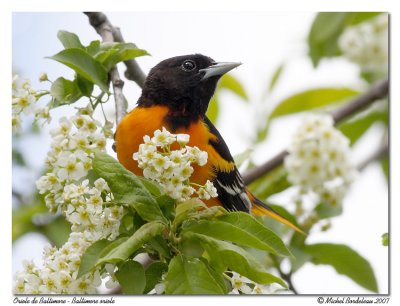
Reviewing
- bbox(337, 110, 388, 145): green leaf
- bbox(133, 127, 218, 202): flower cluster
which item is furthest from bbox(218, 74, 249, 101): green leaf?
bbox(133, 127, 218, 202): flower cluster

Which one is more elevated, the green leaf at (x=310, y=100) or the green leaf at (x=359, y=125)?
the green leaf at (x=310, y=100)

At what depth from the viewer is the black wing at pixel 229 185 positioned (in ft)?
10.3

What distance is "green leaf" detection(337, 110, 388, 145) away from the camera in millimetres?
3879

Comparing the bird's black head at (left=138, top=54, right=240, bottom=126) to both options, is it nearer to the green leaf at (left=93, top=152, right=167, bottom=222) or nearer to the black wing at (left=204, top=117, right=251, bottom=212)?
the black wing at (left=204, top=117, right=251, bottom=212)

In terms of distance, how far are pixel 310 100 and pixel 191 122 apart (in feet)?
3.36

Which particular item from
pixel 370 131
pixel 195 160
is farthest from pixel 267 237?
pixel 370 131

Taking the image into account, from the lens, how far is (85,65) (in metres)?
2.89

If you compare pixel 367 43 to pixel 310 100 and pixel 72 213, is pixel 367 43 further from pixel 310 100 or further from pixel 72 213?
pixel 72 213

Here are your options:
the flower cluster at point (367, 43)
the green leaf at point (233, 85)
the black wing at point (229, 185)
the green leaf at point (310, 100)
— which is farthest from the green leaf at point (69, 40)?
the flower cluster at point (367, 43)

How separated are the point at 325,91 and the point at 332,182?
3.31ft

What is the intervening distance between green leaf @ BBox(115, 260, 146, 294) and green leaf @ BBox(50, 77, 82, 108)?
2.84ft

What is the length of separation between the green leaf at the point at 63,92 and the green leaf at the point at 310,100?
138 centimetres

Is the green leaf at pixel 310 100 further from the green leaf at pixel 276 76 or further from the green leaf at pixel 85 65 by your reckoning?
the green leaf at pixel 85 65
